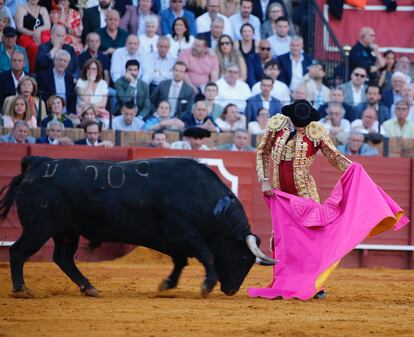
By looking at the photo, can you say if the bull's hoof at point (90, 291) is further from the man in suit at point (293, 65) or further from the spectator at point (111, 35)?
the man in suit at point (293, 65)

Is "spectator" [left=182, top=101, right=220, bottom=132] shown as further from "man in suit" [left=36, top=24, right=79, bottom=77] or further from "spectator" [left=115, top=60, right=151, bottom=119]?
"man in suit" [left=36, top=24, right=79, bottom=77]

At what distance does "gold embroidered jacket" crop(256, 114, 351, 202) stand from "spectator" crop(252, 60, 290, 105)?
4.65 meters

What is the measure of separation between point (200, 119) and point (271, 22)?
2221 mm

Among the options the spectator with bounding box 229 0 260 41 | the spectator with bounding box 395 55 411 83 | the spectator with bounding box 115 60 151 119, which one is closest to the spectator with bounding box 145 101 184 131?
the spectator with bounding box 115 60 151 119

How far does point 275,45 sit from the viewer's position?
13797 millimetres

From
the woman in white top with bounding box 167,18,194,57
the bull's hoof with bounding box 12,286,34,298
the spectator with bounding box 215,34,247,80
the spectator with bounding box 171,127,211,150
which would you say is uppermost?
the woman in white top with bounding box 167,18,194,57

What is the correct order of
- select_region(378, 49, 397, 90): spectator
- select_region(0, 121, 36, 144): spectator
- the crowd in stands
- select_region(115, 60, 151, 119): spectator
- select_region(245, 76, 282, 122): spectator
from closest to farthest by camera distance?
select_region(0, 121, 36, 144): spectator
the crowd in stands
select_region(115, 60, 151, 119): spectator
select_region(245, 76, 282, 122): spectator
select_region(378, 49, 397, 90): spectator

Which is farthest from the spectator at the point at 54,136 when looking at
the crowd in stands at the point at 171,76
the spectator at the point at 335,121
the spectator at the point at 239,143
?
the spectator at the point at 335,121

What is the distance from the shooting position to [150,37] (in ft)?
42.8

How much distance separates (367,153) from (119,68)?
9.62ft

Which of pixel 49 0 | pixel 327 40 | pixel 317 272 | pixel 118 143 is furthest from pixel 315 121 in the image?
pixel 327 40

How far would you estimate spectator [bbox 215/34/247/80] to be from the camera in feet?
43.2

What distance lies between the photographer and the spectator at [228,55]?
1317cm

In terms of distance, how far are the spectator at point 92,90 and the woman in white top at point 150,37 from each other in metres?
0.84
